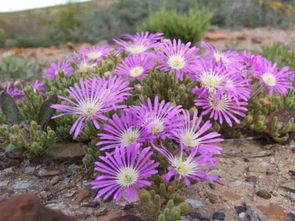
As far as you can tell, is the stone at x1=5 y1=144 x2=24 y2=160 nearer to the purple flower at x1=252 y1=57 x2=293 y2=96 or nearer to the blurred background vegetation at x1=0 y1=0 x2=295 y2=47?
the purple flower at x1=252 y1=57 x2=293 y2=96

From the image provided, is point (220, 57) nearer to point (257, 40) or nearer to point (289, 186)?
point (289, 186)

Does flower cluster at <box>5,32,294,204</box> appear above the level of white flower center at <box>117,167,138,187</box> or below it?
above

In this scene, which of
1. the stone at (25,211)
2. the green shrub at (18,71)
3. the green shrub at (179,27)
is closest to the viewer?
the stone at (25,211)

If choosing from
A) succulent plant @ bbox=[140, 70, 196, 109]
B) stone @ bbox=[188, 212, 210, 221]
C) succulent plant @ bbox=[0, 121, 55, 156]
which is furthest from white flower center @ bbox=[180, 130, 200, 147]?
succulent plant @ bbox=[0, 121, 55, 156]

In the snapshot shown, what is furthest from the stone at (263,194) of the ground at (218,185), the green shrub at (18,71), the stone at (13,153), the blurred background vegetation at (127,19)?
the blurred background vegetation at (127,19)

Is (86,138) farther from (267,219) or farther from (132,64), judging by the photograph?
(267,219)

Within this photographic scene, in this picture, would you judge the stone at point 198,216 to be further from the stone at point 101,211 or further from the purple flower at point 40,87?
the purple flower at point 40,87

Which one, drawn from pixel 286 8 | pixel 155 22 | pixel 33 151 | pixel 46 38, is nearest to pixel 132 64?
pixel 33 151

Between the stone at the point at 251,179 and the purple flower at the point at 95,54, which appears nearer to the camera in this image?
the stone at the point at 251,179
